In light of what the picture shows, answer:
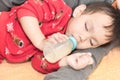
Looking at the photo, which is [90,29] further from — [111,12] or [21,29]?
[21,29]

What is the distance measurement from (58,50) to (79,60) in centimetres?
10

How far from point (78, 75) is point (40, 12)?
320 mm

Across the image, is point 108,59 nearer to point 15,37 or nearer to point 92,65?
point 92,65

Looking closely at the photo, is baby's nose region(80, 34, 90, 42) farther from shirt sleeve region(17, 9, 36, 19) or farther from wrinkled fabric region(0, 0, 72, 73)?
shirt sleeve region(17, 9, 36, 19)

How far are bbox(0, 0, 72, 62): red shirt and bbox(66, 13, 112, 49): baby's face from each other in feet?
0.23

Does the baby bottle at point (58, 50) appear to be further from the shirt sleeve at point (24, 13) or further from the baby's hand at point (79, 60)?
the shirt sleeve at point (24, 13)

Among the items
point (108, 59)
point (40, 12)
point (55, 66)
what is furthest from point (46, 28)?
point (108, 59)

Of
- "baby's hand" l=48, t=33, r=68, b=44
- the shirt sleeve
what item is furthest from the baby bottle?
the shirt sleeve

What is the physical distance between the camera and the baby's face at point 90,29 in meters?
1.18

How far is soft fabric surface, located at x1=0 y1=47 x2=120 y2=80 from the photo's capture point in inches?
44.1

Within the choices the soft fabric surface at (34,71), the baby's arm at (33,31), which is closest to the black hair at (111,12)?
the soft fabric surface at (34,71)

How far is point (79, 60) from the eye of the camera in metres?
1.10

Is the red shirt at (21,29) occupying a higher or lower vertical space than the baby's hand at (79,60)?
higher

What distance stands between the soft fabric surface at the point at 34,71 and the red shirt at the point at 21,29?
0.04m
